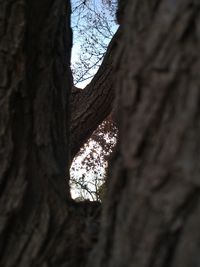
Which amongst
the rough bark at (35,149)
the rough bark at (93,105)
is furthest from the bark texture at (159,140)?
the rough bark at (93,105)

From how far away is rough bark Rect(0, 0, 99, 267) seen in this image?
1440 mm

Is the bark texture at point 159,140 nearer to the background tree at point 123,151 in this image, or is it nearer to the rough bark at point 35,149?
the background tree at point 123,151

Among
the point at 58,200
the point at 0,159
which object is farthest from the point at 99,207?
the point at 0,159

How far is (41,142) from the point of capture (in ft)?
5.22

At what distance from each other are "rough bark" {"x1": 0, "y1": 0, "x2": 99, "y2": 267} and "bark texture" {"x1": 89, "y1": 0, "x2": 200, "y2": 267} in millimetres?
356

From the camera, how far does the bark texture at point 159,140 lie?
3.06 ft

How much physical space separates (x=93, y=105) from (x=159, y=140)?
2570mm

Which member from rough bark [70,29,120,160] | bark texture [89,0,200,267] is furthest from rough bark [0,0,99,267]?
rough bark [70,29,120,160]

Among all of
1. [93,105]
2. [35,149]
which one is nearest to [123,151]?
[35,149]

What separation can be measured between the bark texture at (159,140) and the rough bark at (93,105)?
239 cm

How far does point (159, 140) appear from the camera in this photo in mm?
990

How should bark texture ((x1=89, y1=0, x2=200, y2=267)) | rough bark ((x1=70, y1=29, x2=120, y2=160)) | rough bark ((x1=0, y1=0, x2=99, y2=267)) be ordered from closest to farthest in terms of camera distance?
bark texture ((x1=89, y1=0, x2=200, y2=267)) < rough bark ((x1=0, y1=0, x2=99, y2=267)) < rough bark ((x1=70, y1=29, x2=120, y2=160))

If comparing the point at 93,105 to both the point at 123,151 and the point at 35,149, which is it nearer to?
the point at 35,149

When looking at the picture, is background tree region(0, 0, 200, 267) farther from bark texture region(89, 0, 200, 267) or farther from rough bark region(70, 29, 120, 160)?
rough bark region(70, 29, 120, 160)
